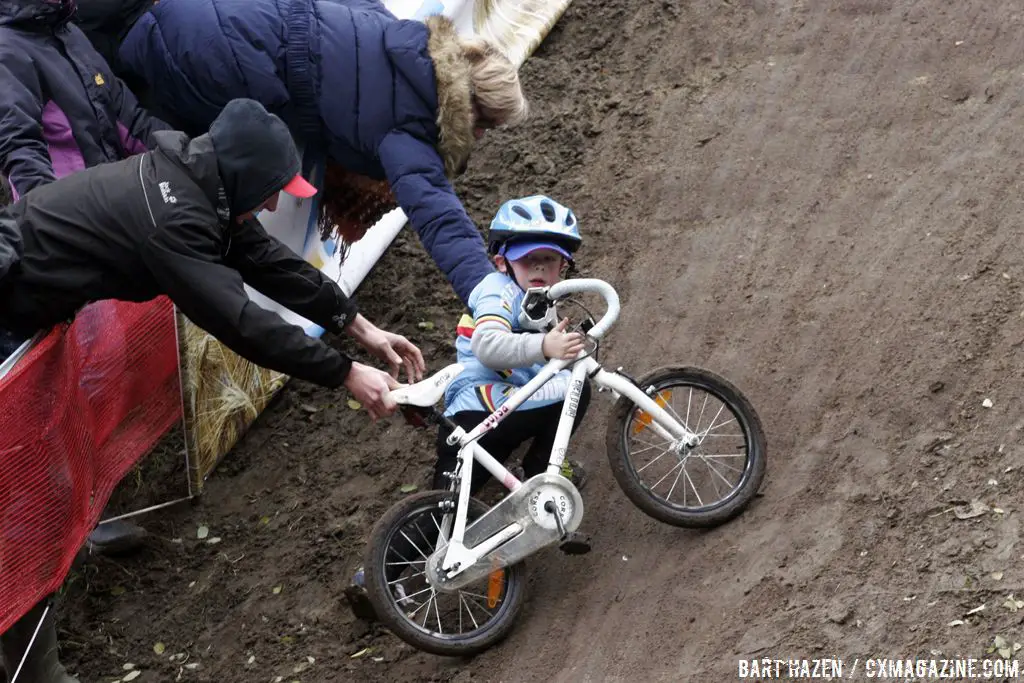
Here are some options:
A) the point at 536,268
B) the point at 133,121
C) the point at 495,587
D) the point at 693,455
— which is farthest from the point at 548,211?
the point at 133,121

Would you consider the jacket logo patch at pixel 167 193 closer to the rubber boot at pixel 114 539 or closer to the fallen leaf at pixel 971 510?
the rubber boot at pixel 114 539

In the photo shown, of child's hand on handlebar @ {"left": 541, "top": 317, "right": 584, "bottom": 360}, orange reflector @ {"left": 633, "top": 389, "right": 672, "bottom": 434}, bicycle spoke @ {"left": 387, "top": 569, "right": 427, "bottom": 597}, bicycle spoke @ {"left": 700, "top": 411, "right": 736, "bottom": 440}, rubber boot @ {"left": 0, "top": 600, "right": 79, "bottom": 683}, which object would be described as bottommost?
rubber boot @ {"left": 0, "top": 600, "right": 79, "bottom": 683}

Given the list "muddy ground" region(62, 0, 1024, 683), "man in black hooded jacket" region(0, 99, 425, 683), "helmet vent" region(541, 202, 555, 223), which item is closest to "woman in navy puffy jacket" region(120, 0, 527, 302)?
"helmet vent" region(541, 202, 555, 223)

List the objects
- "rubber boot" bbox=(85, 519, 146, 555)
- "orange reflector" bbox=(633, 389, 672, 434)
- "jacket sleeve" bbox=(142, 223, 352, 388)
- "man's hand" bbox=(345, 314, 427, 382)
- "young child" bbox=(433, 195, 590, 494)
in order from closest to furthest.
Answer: "jacket sleeve" bbox=(142, 223, 352, 388)
"young child" bbox=(433, 195, 590, 494)
"orange reflector" bbox=(633, 389, 672, 434)
"man's hand" bbox=(345, 314, 427, 382)
"rubber boot" bbox=(85, 519, 146, 555)

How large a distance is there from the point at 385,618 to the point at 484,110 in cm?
235

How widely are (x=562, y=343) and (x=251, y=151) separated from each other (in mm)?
1426

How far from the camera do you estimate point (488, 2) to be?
952 cm

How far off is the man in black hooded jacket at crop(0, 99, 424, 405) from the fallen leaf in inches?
89.8

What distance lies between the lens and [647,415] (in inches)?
214

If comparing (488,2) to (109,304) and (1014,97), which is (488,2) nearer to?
(1014,97)

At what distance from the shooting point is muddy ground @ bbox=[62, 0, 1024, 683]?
16.2 feet

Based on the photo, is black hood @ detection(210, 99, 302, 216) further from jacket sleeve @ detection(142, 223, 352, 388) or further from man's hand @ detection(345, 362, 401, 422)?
man's hand @ detection(345, 362, 401, 422)

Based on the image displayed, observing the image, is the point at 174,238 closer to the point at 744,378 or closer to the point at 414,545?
the point at 414,545

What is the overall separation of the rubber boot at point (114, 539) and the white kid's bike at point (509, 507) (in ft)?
6.04
